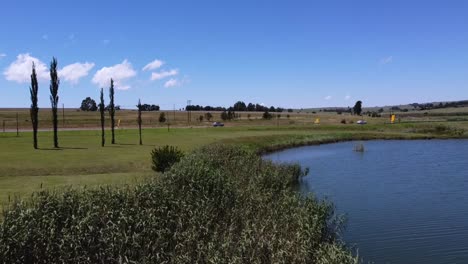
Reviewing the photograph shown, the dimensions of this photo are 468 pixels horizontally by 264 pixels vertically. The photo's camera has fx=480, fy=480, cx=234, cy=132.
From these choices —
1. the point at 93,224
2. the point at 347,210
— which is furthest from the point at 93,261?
the point at 347,210

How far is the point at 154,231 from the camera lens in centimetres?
1210

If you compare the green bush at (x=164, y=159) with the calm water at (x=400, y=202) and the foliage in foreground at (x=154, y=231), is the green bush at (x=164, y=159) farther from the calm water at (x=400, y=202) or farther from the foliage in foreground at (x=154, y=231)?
the foliage in foreground at (x=154, y=231)

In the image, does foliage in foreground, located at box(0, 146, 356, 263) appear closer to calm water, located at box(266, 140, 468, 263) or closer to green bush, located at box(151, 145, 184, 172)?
calm water, located at box(266, 140, 468, 263)

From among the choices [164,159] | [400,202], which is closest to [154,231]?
[164,159]

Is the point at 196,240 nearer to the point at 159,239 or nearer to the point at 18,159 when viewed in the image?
the point at 159,239

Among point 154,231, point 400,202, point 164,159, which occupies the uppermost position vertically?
point 164,159

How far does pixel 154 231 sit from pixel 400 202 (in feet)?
57.6

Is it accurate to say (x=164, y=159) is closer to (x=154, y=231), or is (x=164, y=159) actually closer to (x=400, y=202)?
(x=400, y=202)

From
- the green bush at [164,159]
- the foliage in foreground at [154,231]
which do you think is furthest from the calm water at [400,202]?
the green bush at [164,159]

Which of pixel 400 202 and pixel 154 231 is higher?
pixel 154 231

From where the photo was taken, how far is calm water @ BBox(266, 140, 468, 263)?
1714cm

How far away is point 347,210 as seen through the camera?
23250 millimetres

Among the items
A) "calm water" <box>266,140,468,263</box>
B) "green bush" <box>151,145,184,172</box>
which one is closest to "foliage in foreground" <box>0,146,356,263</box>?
"calm water" <box>266,140,468,263</box>

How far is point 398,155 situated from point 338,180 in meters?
22.0
